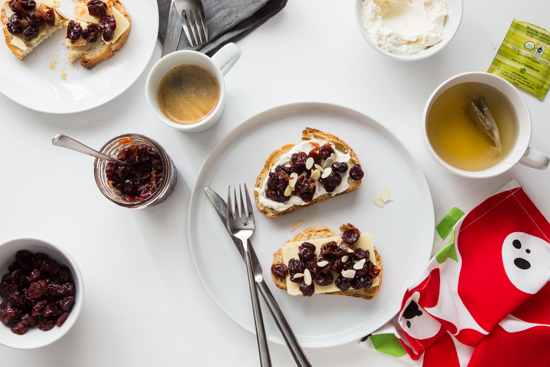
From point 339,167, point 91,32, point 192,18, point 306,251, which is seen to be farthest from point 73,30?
point 306,251

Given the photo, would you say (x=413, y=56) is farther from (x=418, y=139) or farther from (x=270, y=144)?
(x=270, y=144)

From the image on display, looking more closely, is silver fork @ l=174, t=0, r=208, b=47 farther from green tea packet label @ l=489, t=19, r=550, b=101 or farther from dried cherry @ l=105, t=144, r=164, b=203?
green tea packet label @ l=489, t=19, r=550, b=101

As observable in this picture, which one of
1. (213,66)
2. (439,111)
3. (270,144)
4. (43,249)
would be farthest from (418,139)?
(43,249)

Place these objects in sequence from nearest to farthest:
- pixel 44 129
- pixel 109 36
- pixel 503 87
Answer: pixel 503 87 → pixel 109 36 → pixel 44 129

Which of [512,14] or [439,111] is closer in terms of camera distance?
[439,111]

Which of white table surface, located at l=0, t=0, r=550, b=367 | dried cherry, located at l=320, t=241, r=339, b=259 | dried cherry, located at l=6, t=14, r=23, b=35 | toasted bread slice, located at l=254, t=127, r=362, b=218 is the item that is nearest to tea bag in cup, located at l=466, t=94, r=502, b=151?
white table surface, located at l=0, t=0, r=550, b=367

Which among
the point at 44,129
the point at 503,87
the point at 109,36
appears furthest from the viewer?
the point at 44,129

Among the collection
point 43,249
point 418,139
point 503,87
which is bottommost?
point 43,249
